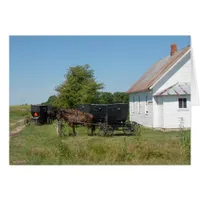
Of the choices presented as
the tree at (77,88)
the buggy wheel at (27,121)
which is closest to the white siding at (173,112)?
the tree at (77,88)

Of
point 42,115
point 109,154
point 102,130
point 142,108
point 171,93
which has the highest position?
point 171,93

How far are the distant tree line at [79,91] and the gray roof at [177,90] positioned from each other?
2.68 meters

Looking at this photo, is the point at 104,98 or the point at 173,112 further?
the point at 173,112

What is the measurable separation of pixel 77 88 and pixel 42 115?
2373mm

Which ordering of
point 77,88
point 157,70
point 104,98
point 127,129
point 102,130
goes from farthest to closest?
point 157,70 → point 127,129 → point 102,130 → point 104,98 → point 77,88

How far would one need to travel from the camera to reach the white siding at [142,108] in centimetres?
1628

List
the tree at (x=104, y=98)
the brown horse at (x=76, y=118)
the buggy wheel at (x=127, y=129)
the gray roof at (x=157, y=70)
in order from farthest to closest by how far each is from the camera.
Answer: the gray roof at (x=157, y=70), the brown horse at (x=76, y=118), the buggy wheel at (x=127, y=129), the tree at (x=104, y=98)

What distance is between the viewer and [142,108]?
1748 cm

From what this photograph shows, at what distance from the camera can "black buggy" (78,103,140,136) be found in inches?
547

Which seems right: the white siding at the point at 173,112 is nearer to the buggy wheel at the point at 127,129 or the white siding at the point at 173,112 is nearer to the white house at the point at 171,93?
the white house at the point at 171,93

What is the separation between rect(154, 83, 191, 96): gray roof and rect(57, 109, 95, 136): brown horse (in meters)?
3.24

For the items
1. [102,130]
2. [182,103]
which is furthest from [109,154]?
[182,103]

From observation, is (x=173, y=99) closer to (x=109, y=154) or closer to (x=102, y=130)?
(x=102, y=130)

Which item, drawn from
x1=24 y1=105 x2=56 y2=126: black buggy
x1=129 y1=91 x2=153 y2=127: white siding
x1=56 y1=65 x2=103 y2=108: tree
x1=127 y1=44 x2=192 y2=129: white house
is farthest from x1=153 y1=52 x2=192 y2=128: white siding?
x1=24 y1=105 x2=56 y2=126: black buggy
